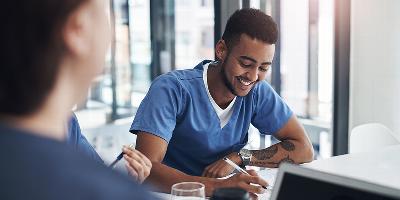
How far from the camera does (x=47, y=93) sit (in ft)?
1.56

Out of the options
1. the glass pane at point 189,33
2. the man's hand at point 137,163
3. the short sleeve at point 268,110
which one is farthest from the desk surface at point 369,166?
the glass pane at point 189,33

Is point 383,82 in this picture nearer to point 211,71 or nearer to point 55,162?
point 211,71

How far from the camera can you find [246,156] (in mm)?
1905

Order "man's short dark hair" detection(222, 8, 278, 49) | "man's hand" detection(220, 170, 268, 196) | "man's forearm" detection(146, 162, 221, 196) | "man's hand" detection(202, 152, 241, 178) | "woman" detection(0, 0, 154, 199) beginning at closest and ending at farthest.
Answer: "woman" detection(0, 0, 154, 199)
"man's hand" detection(220, 170, 268, 196)
"man's forearm" detection(146, 162, 221, 196)
"man's hand" detection(202, 152, 241, 178)
"man's short dark hair" detection(222, 8, 278, 49)

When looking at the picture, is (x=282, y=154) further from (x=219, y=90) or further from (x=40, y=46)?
(x=40, y=46)

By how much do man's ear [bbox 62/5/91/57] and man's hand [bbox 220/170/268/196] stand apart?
3.39ft

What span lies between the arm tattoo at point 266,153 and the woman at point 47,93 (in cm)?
152

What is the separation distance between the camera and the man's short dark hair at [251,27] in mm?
1846

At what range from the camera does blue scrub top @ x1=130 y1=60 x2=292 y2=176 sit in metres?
1.81

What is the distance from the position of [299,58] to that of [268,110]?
1.52 meters

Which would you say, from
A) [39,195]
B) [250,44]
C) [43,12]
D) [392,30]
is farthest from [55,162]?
[392,30]

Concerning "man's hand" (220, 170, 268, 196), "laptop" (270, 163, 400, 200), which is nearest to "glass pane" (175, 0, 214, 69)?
"man's hand" (220, 170, 268, 196)

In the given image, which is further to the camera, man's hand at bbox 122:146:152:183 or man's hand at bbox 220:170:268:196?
man's hand at bbox 220:170:268:196

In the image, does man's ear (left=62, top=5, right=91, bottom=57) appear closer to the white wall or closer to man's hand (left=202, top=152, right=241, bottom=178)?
man's hand (left=202, top=152, right=241, bottom=178)
